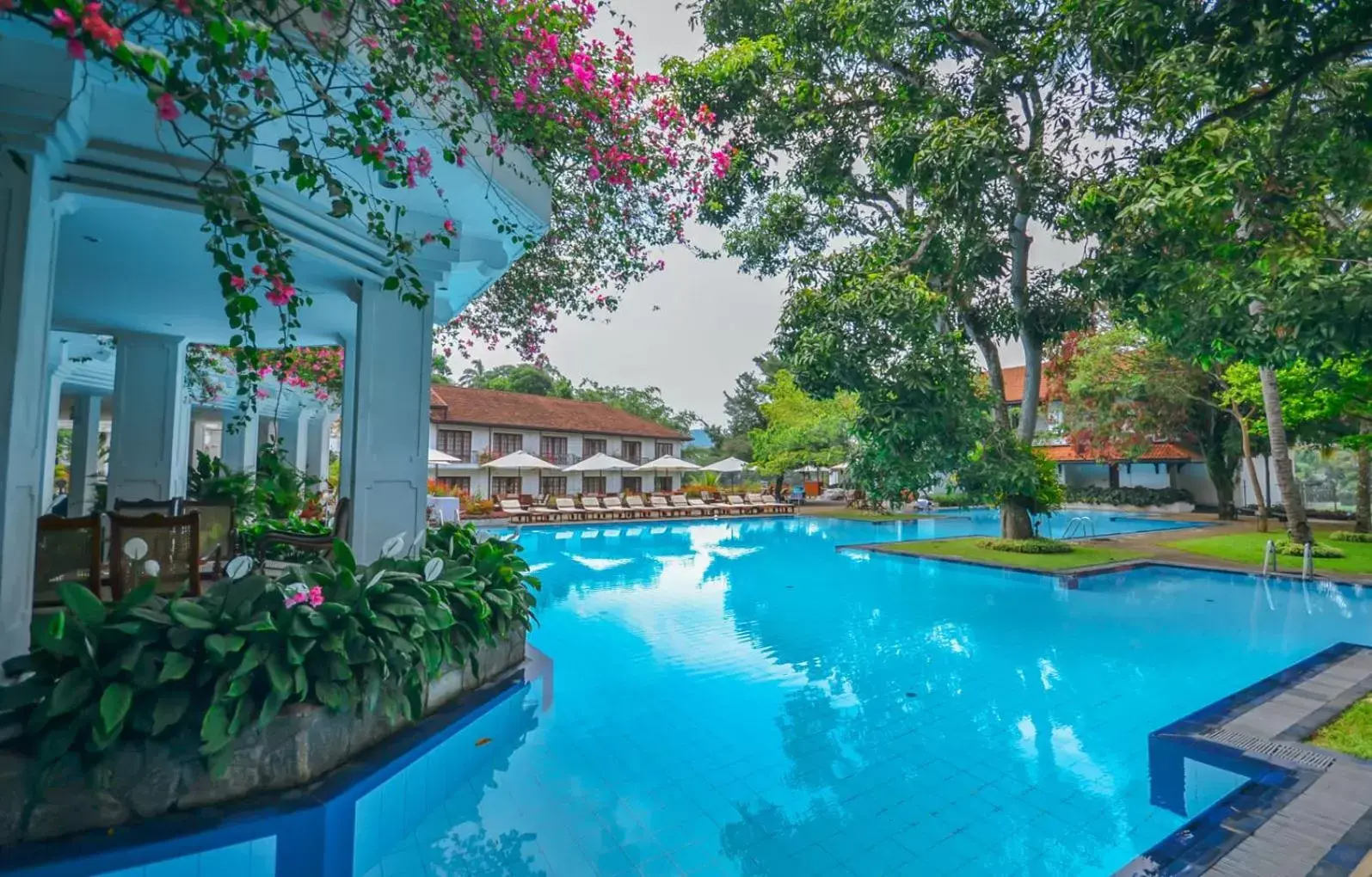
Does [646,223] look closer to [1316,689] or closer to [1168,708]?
[1168,708]

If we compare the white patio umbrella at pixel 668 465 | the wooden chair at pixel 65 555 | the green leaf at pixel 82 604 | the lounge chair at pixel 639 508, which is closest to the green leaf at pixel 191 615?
the green leaf at pixel 82 604

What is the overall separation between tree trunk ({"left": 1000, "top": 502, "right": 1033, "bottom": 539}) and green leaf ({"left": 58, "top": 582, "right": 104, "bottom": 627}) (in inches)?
602

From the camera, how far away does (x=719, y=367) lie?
162ft

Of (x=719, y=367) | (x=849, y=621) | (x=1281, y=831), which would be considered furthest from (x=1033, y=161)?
(x=719, y=367)

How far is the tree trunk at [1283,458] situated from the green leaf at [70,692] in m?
18.7

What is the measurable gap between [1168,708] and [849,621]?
3.71 meters

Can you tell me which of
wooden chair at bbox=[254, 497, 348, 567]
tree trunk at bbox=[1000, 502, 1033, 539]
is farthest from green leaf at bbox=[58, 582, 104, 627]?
tree trunk at bbox=[1000, 502, 1033, 539]

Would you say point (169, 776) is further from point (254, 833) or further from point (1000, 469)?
point (1000, 469)

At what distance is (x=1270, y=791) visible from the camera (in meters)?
3.44

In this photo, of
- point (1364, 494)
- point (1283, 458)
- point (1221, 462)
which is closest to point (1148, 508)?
point (1221, 462)

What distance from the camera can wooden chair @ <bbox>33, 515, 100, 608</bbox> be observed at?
3.95 metres

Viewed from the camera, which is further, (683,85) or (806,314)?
(683,85)

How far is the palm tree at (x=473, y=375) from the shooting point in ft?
160

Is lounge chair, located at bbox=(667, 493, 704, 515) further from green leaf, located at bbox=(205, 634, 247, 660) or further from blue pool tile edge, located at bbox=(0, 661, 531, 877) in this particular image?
green leaf, located at bbox=(205, 634, 247, 660)
